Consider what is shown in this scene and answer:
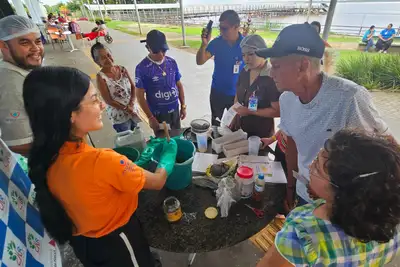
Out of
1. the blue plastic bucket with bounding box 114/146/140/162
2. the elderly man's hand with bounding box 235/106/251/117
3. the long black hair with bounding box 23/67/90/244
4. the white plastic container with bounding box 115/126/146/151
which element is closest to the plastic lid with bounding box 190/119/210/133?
the elderly man's hand with bounding box 235/106/251/117

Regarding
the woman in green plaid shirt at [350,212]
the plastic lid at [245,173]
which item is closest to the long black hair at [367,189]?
the woman in green plaid shirt at [350,212]

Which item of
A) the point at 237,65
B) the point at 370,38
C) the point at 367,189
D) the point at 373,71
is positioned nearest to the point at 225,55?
the point at 237,65

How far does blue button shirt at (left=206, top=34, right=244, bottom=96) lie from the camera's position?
118 inches

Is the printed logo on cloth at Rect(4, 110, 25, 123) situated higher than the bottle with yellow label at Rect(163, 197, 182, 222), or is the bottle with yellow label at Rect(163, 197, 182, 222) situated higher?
the printed logo on cloth at Rect(4, 110, 25, 123)

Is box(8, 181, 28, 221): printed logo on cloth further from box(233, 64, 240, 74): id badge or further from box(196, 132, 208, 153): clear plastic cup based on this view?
box(233, 64, 240, 74): id badge

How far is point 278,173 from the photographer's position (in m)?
1.70

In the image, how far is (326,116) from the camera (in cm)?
140

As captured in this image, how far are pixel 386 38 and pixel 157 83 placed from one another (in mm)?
11398

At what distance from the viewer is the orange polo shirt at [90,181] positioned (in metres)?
0.97

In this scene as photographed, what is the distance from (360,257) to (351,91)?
3.09 ft

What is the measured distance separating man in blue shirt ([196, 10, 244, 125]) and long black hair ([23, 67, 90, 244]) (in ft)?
7.68

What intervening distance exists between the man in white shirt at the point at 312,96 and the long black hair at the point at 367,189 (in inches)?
22.9

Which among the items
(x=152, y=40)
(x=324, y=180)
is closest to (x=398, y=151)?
(x=324, y=180)

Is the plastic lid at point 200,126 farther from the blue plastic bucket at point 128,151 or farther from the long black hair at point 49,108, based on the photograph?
the long black hair at point 49,108
